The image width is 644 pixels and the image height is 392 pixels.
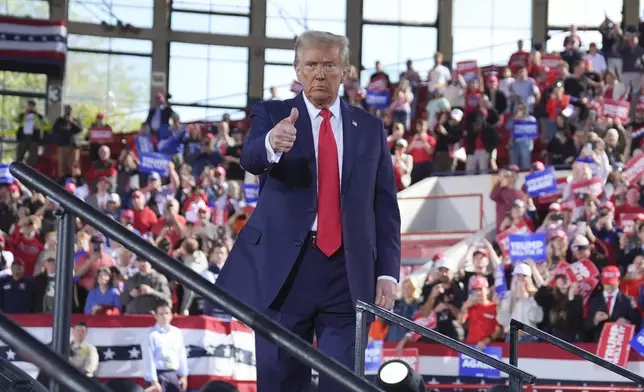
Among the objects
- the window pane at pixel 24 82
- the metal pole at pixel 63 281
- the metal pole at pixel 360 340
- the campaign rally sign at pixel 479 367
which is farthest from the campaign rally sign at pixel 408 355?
the window pane at pixel 24 82

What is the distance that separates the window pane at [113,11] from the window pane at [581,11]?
29.8 ft

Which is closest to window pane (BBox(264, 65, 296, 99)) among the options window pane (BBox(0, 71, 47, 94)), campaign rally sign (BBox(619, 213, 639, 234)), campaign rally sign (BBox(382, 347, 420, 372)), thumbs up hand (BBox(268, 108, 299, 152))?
window pane (BBox(0, 71, 47, 94))

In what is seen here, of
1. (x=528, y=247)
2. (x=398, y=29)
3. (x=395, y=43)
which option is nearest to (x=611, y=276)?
(x=528, y=247)

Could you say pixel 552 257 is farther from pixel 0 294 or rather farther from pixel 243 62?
pixel 243 62

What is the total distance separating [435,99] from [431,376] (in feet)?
26.1

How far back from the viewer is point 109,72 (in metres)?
28.9

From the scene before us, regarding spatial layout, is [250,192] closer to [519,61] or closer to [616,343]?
[519,61]

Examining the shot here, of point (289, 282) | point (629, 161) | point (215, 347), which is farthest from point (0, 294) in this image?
point (289, 282)

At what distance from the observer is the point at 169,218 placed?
15281 mm

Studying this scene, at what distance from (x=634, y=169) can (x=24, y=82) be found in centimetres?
1781

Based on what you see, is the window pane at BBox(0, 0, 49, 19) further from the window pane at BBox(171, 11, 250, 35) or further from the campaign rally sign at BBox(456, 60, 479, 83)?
the campaign rally sign at BBox(456, 60, 479, 83)

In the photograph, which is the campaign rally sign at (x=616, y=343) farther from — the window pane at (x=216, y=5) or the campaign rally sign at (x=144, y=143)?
the window pane at (x=216, y=5)

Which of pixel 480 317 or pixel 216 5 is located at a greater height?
pixel 216 5

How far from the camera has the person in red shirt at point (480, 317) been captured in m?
11.4
